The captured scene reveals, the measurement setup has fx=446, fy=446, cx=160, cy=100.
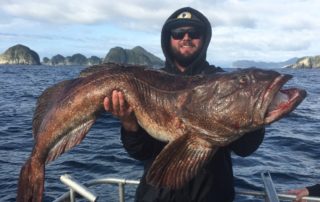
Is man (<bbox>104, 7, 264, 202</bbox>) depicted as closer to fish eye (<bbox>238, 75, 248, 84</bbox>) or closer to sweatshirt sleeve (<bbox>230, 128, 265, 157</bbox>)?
sweatshirt sleeve (<bbox>230, 128, 265, 157</bbox>)

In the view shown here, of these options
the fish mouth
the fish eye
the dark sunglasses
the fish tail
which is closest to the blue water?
the fish tail

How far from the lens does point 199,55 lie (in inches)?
224

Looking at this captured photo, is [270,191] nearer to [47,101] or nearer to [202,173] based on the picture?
[202,173]

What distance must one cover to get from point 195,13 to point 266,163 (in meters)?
8.70

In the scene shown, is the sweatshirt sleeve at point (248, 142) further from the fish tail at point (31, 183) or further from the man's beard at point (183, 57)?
the fish tail at point (31, 183)

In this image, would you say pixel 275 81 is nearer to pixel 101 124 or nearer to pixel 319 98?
pixel 101 124

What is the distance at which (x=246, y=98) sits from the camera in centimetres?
416

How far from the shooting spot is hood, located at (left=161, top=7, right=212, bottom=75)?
18.7 ft

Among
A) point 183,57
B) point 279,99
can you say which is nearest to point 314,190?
point 183,57

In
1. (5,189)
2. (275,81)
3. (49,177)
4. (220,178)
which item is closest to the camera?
(275,81)

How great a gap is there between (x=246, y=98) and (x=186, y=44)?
1.74 m

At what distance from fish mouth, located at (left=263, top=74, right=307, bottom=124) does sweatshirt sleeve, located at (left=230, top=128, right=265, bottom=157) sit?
83 centimetres

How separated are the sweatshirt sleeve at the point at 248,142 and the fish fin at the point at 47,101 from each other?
6.73 ft

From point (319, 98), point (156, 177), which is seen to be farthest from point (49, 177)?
point (319, 98)
